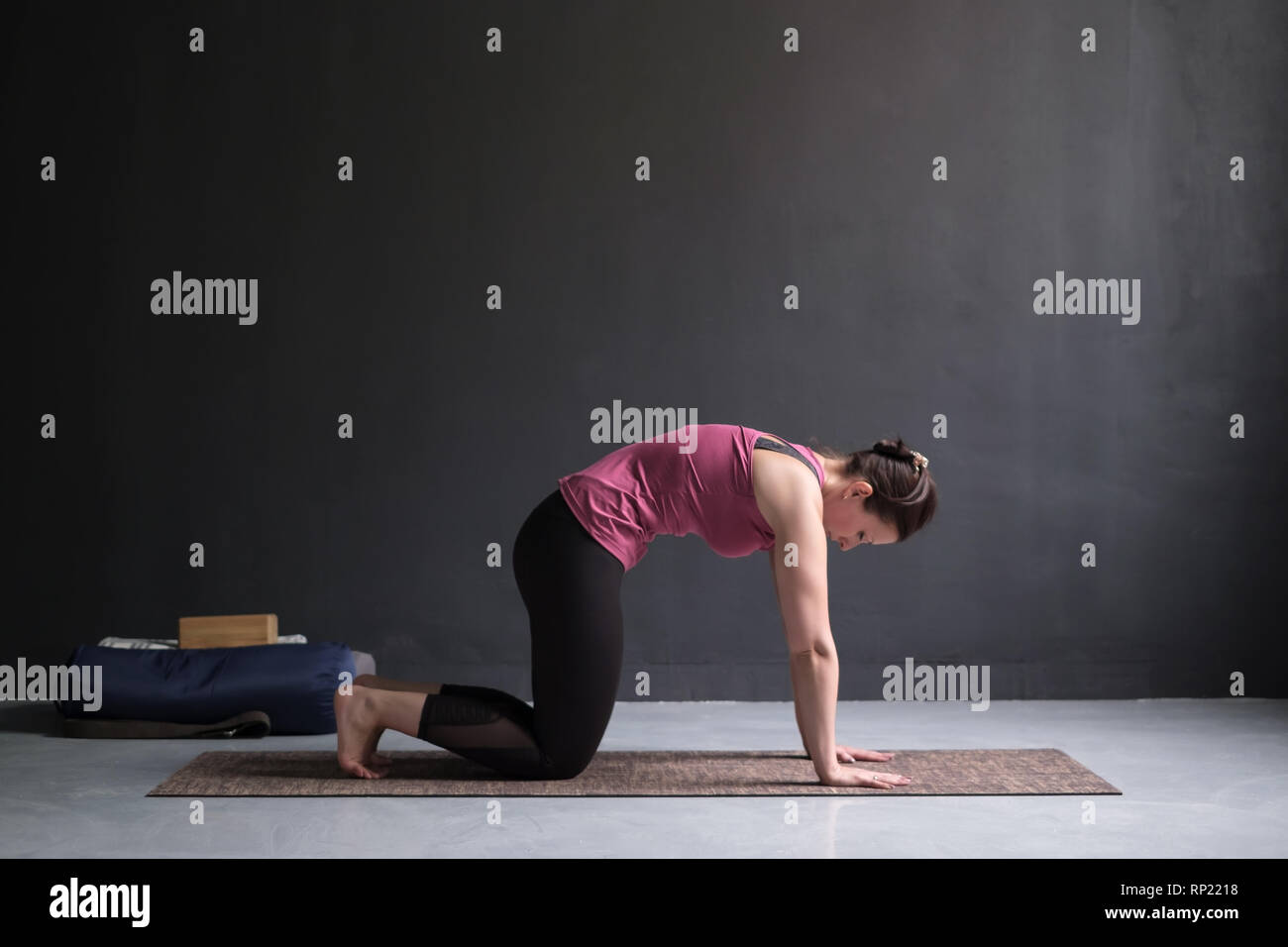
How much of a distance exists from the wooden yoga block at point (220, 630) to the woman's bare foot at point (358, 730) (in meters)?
1.25

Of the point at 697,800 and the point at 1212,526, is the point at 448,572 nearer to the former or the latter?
the point at 697,800

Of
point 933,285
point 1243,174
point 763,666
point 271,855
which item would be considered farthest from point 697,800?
point 1243,174

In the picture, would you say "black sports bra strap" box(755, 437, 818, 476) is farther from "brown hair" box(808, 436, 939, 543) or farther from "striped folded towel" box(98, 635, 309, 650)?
"striped folded towel" box(98, 635, 309, 650)

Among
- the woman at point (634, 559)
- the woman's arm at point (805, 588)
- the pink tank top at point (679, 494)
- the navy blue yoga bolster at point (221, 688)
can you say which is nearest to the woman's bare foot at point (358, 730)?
the woman at point (634, 559)

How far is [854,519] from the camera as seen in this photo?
2629 millimetres

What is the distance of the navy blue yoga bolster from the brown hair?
65.9 inches

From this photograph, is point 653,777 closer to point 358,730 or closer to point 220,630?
point 358,730

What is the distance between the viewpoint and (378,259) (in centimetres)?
434

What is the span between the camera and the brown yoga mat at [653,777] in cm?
261

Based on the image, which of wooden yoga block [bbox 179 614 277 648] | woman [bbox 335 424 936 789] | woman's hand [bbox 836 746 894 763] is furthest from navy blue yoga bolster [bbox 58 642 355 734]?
woman's hand [bbox 836 746 894 763]

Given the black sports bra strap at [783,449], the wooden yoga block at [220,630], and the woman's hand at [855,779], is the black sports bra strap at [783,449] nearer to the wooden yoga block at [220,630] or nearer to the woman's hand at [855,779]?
the woman's hand at [855,779]

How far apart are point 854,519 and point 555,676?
70 centimetres

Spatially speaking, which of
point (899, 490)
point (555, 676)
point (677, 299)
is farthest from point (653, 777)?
point (677, 299)

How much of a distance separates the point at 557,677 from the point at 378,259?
2203 millimetres
